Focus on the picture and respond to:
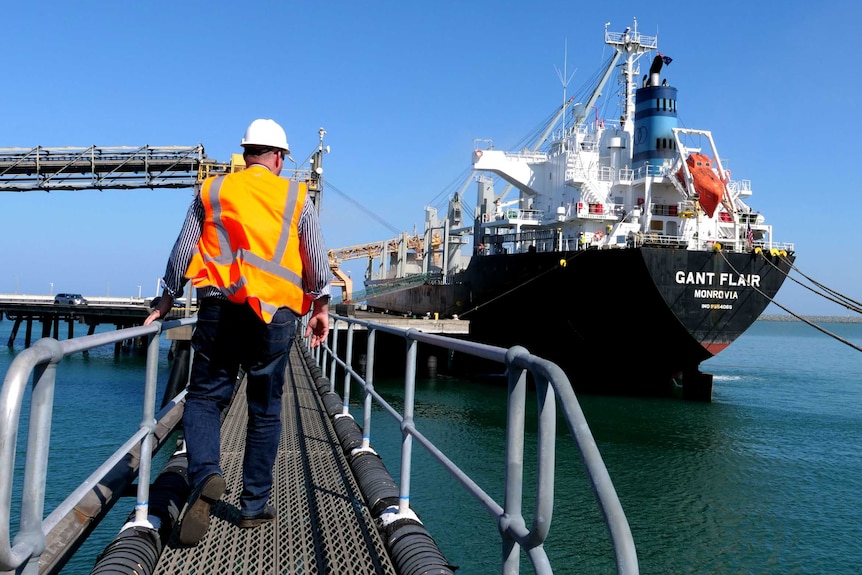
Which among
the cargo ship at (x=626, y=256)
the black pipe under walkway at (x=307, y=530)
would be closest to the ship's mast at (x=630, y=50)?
the cargo ship at (x=626, y=256)

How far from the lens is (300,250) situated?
2.92 m

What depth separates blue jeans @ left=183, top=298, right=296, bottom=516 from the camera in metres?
2.81

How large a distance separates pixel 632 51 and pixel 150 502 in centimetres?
2792

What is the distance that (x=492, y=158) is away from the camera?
2669 centimetres

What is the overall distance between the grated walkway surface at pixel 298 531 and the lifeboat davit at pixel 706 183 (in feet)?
58.8

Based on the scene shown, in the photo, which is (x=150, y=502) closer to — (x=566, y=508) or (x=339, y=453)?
(x=339, y=453)

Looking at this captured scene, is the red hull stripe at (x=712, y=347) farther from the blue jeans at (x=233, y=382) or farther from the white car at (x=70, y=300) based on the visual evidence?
the white car at (x=70, y=300)

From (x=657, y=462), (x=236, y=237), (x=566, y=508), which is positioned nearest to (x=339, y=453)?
(x=236, y=237)

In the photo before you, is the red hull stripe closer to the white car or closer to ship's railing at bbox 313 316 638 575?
ship's railing at bbox 313 316 638 575

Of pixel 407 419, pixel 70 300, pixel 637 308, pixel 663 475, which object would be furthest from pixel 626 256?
pixel 70 300

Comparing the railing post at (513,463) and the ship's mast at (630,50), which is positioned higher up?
the ship's mast at (630,50)

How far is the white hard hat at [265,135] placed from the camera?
296 cm

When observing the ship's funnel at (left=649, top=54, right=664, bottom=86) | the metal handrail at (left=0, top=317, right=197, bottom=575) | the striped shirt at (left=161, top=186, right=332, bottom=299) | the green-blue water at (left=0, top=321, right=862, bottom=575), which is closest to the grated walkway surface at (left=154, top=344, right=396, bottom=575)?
the metal handrail at (left=0, top=317, right=197, bottom=575)

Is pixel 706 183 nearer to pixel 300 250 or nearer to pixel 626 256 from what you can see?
pixel 626 256
